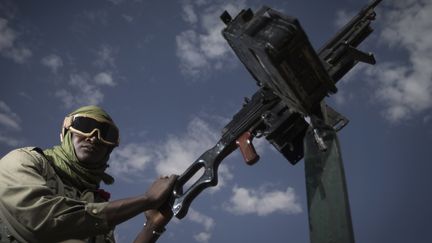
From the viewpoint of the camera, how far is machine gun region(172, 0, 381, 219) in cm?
287

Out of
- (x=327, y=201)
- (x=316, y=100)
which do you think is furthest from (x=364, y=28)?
(x=327, y=201)

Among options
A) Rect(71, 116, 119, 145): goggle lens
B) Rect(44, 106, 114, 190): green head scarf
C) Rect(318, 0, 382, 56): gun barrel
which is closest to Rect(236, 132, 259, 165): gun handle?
Rect(318, 0, 382, 56): gun barrel

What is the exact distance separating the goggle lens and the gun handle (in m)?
1.71

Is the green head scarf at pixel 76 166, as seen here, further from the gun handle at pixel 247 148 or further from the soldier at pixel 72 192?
the gun handle at pixel 247 148

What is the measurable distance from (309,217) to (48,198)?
7.06 ft

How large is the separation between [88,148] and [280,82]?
252cm

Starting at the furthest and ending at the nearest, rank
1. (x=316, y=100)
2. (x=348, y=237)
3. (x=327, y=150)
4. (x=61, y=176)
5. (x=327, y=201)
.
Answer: (x=61, y=176) < (x=316, y=100) < (x=327, y=150) < (x=327, y=201) < (x=348, y=237)

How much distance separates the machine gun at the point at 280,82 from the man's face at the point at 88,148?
1.11 m

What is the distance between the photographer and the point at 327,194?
2.56 metres

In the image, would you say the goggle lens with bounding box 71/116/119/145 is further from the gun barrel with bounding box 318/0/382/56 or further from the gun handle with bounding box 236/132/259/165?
the gun barrel with bounding box 318/0/382/56

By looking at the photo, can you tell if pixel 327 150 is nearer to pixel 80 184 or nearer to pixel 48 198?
pixel 48 198

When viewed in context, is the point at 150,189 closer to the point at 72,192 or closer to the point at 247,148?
the point at 72,192

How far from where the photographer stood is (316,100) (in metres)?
3.15

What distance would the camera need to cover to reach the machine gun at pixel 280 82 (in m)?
2.87
